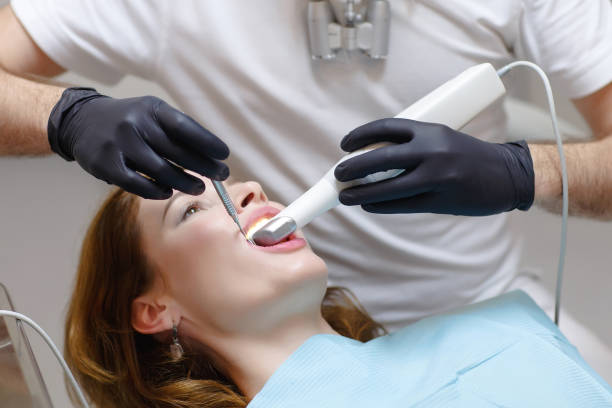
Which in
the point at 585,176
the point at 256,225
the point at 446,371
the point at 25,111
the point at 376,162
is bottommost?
the point at 446,371

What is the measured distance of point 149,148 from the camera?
0.94 meters

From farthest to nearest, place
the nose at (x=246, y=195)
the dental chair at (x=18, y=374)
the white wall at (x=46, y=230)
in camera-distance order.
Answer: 1. the white wall at (x=46, y=230)
2. the nose at (x=246, y=195)
3. the dental chair at (x=18, y=374)

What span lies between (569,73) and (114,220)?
918 millimetres

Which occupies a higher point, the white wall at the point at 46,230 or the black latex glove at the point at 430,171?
the black latex glove at the point at 430,171

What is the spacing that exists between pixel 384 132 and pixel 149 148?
344mm

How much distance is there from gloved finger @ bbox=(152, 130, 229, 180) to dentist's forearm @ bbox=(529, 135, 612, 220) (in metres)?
0.59

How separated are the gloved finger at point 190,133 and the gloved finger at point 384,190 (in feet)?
0.63

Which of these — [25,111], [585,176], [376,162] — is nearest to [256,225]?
[376,162]

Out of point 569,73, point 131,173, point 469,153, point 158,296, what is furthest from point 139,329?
point 569,73

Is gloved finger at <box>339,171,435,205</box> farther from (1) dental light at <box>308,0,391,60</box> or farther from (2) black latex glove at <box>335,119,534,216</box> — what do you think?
(1) dental light at <box>308,0,391,60</box>

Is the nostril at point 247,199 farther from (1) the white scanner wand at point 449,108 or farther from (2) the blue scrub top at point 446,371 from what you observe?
(2) the blue scrub top at point 446,371

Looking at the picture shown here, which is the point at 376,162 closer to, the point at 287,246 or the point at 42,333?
the point at 287,246

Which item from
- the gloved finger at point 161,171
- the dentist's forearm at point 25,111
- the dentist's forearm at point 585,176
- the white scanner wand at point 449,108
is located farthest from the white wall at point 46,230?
the dentist's forearm at point 585,176

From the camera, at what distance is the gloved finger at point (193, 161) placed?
0.94 meters
